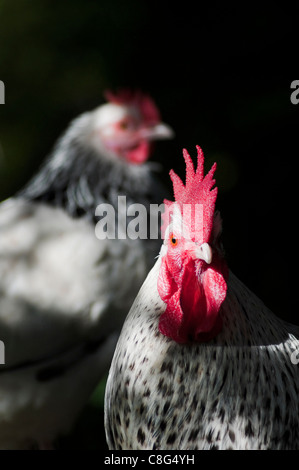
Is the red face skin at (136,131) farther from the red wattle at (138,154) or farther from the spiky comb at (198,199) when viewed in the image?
the spiky comb at (198,199)

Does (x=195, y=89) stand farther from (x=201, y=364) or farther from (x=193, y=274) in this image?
(x=201, y=364)

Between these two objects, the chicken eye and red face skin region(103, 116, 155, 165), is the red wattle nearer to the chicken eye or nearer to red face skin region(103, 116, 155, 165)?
red face skin region(103, 116, 155, 165)

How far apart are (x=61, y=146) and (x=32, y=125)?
79 cm

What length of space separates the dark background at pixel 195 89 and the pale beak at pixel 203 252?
80.5 inches

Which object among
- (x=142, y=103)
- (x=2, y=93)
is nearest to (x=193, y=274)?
(x=142, y=103)

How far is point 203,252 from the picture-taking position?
4.37ft

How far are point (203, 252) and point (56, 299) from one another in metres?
0.99

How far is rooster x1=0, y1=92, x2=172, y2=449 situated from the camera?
209 centimetres

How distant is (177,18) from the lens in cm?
338

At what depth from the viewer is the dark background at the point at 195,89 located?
3340 mm

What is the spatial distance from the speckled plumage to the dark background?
6.23ft

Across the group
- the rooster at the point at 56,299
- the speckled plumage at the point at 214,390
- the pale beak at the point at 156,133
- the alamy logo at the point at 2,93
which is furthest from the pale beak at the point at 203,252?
the alamy logo at the point at 2,93

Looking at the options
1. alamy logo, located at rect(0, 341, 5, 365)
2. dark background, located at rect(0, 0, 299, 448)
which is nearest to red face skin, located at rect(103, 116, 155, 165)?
dark background, located at rect(0, 0, 299, 448)
